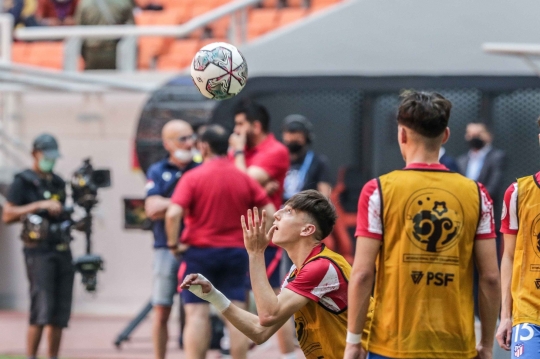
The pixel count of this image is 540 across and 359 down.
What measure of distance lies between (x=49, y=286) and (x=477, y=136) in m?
4.66

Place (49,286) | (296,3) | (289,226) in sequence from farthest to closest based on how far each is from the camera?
(296,3), (49,286), (289,226)

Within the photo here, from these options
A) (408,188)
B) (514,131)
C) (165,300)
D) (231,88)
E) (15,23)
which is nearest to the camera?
(408,188)

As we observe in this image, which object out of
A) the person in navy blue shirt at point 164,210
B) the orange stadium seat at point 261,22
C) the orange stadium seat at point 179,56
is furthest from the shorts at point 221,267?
the orange stadium seat at point 179,56

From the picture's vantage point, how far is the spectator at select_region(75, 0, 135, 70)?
14039 millimetres

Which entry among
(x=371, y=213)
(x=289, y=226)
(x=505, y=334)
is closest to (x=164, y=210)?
(x=289, y=226)

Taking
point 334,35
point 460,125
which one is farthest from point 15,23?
point 460,125

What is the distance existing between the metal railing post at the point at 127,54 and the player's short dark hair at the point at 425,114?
9635 millimetres

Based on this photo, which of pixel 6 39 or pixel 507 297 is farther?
pixel 6 39

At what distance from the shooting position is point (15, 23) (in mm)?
15773

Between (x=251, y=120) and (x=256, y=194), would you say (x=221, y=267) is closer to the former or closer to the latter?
(x=256, y=194)

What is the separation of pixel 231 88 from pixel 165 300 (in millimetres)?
2778

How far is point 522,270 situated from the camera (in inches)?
199

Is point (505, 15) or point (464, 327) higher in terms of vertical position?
point (505, 15)

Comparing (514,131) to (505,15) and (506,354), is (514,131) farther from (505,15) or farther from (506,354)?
(506,354)
